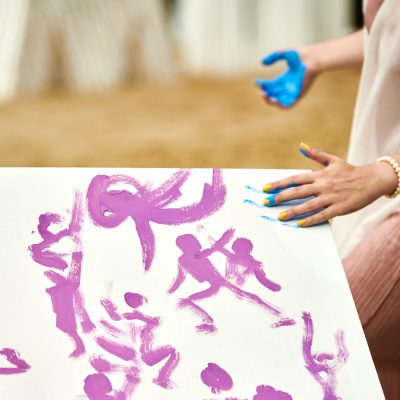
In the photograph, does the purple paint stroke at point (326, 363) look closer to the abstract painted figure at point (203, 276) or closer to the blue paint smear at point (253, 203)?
the abstract painted figure at point (203, 276)

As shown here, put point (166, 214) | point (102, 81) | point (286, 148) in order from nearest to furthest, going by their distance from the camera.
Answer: point (166, 214) → point (286, 148) → point (102, 81)

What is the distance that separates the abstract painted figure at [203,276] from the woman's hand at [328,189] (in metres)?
0.07

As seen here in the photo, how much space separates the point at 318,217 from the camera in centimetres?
70

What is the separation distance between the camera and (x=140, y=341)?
2.05 feet

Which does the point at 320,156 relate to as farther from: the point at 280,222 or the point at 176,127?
the point at 176,127

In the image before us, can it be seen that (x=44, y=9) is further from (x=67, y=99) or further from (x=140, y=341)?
(x=140, y=341)

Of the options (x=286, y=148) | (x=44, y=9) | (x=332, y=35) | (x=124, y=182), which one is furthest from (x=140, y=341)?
(x=332, y=35)

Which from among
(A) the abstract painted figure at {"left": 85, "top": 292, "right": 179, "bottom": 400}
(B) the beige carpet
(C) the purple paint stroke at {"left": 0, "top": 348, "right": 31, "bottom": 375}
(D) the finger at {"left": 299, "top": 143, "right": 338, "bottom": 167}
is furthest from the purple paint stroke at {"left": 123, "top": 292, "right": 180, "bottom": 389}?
(B) the beige carpet

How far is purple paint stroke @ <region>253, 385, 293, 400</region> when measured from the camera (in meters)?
0.59

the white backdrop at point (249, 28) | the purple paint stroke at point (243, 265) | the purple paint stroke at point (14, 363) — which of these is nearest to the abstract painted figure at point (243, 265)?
the purple paint stroke at point (243, 265)

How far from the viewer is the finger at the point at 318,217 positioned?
2.28 ft

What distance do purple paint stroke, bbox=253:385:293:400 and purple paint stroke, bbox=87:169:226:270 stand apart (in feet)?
0.61

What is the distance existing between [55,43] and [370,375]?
218cm

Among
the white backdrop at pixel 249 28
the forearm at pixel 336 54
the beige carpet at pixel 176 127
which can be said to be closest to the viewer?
the forearm at pixel 336 54
